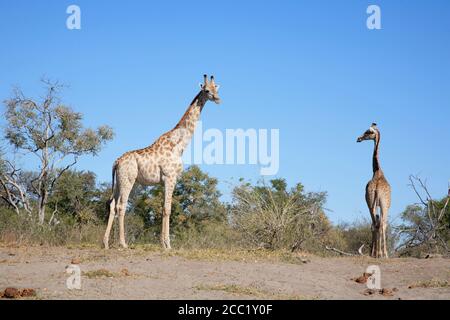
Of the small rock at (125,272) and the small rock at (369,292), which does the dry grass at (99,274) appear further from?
the small rock at (369,292)

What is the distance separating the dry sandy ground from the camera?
8.84 metres

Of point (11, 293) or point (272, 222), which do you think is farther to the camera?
point (272, 222)

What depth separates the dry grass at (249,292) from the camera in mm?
8786

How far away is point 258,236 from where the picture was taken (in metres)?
15.6

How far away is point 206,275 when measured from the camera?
10031mm

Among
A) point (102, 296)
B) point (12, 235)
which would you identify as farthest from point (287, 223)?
point (102, 296)

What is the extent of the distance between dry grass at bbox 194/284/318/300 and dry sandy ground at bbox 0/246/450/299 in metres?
0.01

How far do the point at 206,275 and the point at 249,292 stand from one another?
4.35ft

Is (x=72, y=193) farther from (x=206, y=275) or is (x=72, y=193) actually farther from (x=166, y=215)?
(x=206, y=275)

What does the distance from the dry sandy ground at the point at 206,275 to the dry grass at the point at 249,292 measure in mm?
14

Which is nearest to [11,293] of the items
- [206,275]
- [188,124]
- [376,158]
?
[206,275]

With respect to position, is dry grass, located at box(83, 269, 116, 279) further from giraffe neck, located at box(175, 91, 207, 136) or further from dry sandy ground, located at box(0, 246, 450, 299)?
giraffe neck, located at box(175, 91, 207, 136)

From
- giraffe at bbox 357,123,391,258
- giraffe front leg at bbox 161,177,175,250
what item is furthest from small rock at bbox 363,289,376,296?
giraffe front leg at bbox 161,177,175,250

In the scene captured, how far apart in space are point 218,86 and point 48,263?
19.8 feet
